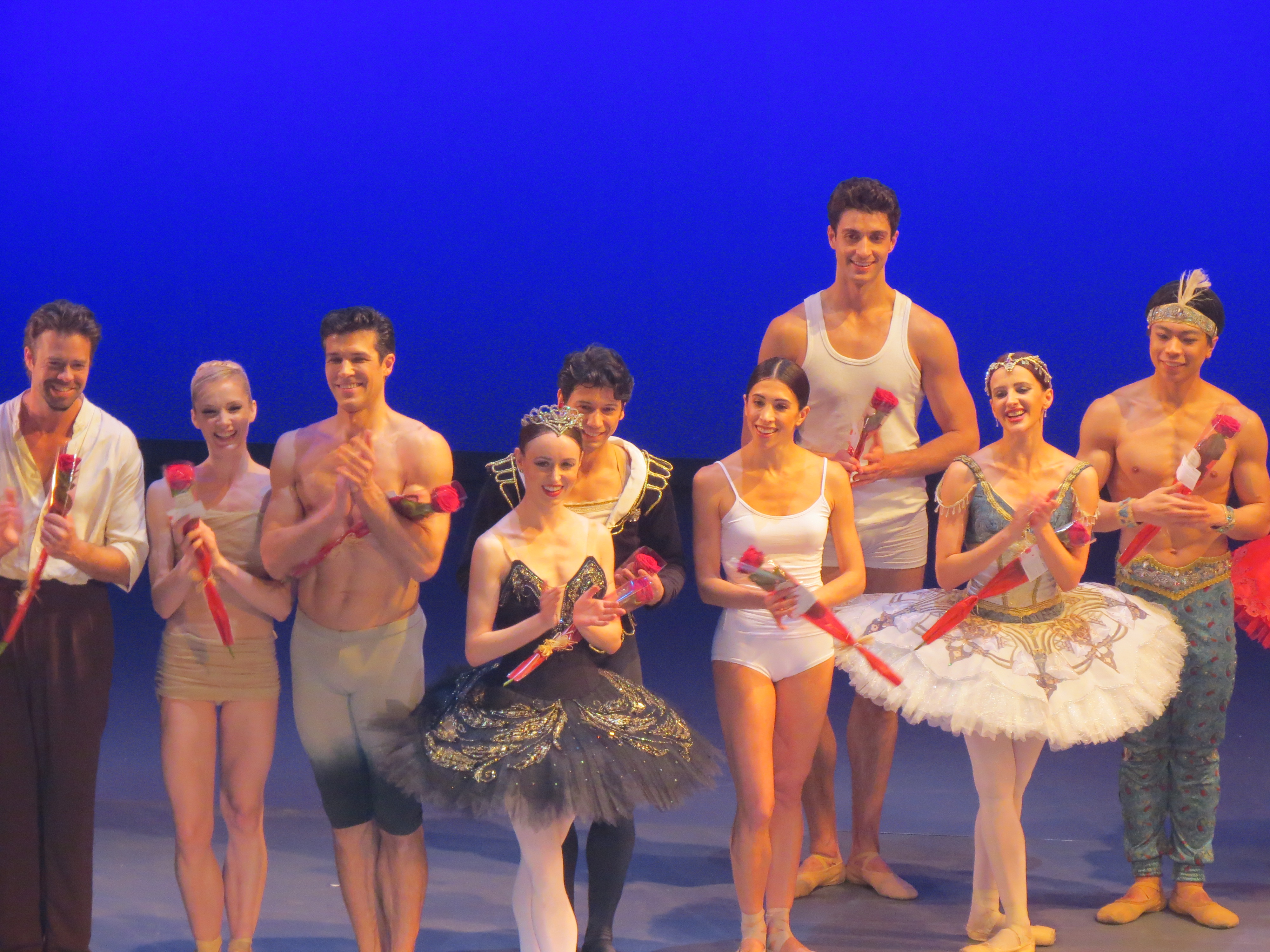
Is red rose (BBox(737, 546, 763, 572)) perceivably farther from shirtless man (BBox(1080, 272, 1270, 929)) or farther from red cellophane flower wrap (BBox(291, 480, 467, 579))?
shirtless man (BBox(1080, 272, 1270, 929))

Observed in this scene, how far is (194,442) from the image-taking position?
10.4 metres

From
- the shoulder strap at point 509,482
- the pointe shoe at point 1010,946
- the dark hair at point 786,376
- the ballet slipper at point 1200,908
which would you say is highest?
the dark hair at point 786,376

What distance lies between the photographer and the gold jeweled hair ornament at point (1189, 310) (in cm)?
380

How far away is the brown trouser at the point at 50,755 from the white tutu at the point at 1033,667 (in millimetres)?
1773

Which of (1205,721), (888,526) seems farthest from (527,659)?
(1205,721)

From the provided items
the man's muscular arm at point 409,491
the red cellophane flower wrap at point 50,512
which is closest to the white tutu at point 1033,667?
the man's muscular arm at point 409,491

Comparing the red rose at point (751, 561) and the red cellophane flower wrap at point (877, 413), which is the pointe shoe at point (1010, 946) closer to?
the red rose at point (751, 561)

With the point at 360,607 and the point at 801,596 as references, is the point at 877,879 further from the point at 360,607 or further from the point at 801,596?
the point at 360,607

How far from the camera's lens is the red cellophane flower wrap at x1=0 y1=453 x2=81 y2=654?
3104mm

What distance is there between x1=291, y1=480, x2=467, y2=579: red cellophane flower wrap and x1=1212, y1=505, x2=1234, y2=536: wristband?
6.35 feet

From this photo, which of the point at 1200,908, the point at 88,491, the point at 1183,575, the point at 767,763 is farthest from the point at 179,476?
the point at 1200,908

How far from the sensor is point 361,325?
3266 mm

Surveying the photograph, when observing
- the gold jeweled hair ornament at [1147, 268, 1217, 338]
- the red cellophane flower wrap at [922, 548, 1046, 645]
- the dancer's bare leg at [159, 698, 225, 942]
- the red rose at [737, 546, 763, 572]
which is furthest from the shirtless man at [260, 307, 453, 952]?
the gold jeweled hair ornament at [1147, 268, 1217, 338]

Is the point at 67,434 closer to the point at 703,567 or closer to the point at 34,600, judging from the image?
the point at 34,600
